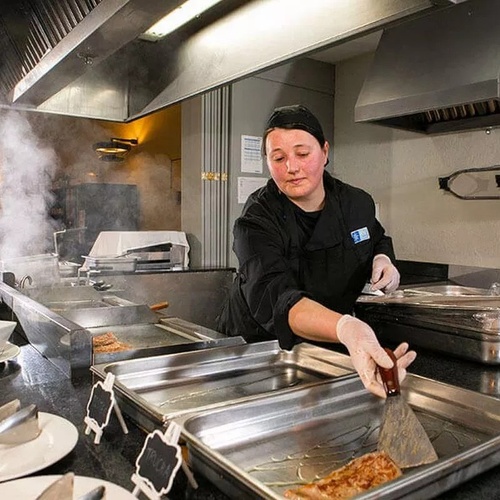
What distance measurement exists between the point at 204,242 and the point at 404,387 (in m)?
2.47

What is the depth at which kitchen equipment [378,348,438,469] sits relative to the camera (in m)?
0.81

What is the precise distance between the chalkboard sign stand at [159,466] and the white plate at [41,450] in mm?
142

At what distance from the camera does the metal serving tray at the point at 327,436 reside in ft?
2.26

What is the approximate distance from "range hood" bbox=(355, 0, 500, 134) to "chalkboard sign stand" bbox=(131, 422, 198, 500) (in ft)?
5.96

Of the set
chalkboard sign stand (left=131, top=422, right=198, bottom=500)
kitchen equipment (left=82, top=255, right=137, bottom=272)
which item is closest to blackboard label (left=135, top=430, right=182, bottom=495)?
chalkboard sign stand (left=131, top=422, right=198, bottom=500)

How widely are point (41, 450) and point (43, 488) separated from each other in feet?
0.42

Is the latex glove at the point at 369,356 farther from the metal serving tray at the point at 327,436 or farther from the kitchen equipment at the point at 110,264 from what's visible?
the kitchen equipment at the point at 110,264

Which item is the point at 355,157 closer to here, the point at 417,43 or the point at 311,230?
the point at 417,43

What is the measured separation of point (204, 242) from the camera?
3.47 meters

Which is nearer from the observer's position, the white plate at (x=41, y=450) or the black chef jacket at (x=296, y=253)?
the white plate at (x=41, y=450)

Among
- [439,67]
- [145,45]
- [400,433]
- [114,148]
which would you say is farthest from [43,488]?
[114,148]

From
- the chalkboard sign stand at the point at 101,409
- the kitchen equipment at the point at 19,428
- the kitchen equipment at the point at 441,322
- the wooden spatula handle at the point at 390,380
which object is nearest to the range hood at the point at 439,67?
the kitchen equipment at the point at 441,322

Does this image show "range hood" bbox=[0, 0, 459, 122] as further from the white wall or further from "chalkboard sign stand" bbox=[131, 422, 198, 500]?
the white wall

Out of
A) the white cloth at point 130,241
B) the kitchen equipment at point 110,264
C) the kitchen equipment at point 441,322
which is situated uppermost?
the white cloth at point 130,241
